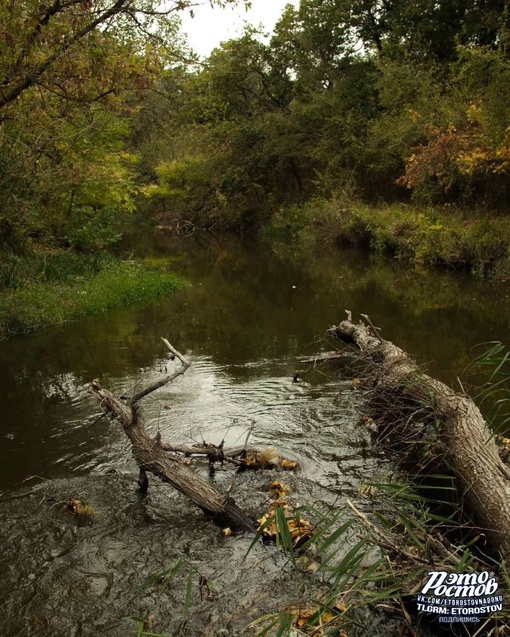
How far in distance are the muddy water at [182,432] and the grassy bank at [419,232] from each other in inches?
67.6

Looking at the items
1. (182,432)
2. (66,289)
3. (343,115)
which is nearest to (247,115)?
(343,115)

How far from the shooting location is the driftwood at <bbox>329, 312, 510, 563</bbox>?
4078 mm

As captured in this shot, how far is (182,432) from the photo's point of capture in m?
7.21

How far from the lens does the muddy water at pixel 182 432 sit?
410cm

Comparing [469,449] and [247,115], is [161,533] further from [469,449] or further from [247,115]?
[247,115]

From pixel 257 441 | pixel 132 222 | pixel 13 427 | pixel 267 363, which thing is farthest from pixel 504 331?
pixel 132 222

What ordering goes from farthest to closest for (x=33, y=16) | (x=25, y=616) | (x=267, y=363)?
1. (x=267, y=363)
2. (x=33, y=16)
3. (x=25, y=616)

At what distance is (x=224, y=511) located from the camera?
484 cm

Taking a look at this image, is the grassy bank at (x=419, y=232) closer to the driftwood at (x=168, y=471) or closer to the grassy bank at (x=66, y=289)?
the grassy bank at (x=66, y=289)

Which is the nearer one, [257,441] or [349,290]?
[257,441]

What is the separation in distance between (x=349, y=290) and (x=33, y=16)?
37.4 ft

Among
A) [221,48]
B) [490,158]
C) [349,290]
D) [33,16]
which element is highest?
[221,48]

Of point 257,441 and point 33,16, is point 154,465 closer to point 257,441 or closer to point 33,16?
point 257,441

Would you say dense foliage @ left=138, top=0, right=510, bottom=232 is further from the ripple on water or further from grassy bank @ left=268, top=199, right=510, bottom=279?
the ripple on water
